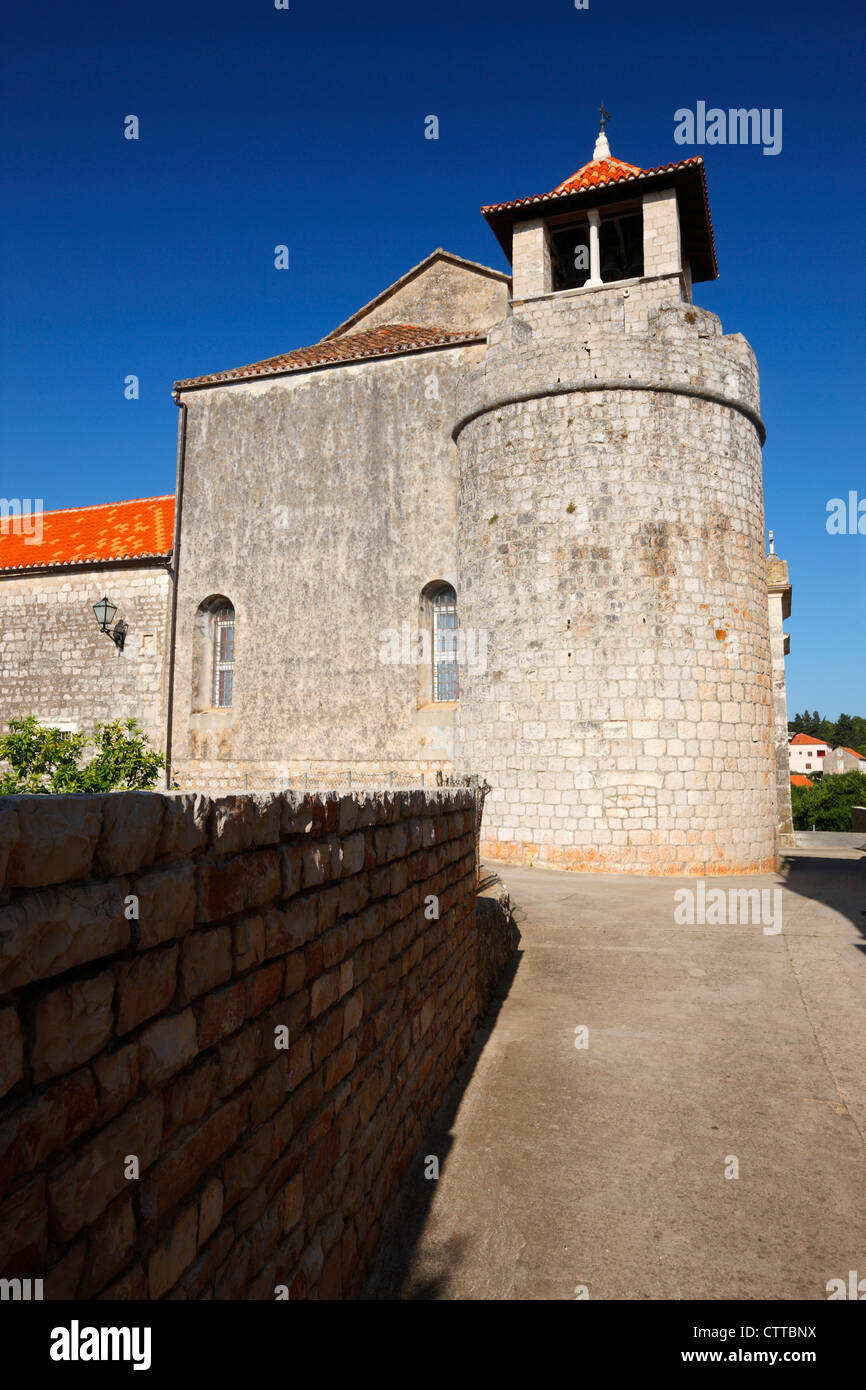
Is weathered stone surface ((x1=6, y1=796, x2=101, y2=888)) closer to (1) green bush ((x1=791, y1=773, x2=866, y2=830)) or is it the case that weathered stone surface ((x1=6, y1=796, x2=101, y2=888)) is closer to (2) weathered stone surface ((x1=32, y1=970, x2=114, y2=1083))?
(2) weathered stone surface ((x1=32, y1=970, x2=114, y2=1083))

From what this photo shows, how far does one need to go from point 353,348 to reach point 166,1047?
1690cm

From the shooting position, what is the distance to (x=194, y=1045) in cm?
187

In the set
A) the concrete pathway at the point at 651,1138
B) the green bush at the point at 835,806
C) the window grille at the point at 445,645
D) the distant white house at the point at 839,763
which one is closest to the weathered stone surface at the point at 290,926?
the concrete pathway at the point at 651,1138

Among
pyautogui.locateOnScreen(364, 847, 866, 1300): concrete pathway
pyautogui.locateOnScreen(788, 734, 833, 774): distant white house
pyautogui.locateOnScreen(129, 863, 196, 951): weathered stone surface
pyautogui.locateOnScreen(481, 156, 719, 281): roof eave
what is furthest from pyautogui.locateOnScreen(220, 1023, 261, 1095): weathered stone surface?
pyautogui.locateOnScreen(788, 734, 833, 774): distant white house

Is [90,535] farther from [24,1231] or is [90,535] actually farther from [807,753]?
[807,753]

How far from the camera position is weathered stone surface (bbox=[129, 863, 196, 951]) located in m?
1.68

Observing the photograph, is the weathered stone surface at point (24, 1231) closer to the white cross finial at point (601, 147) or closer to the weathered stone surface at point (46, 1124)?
the weathered stone surface at point (46, 1124)

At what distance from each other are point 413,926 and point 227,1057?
212 cm

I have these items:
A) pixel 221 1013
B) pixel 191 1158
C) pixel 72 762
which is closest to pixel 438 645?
pixel 72 762

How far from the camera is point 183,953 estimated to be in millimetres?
1845

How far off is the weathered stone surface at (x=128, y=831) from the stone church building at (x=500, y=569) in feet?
35.9

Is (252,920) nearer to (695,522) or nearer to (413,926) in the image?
(413,926)

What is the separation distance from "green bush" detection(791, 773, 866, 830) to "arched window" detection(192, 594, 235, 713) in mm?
22134

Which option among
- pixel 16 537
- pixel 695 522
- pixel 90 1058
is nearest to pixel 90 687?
pixel 16 537
